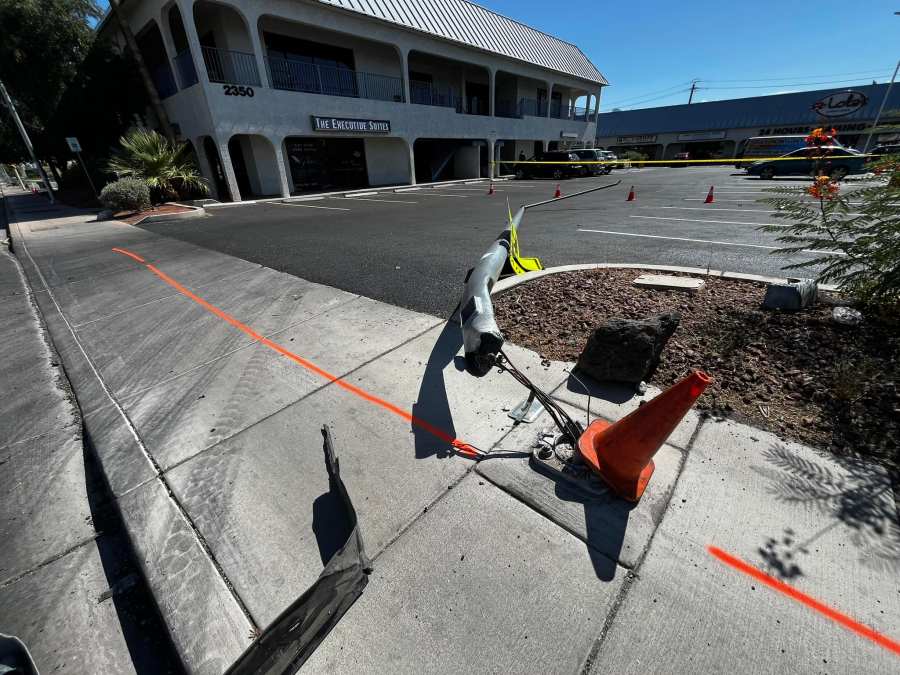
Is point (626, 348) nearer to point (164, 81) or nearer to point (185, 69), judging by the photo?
point (185, 69)

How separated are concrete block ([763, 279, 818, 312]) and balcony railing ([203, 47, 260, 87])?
61.9ft

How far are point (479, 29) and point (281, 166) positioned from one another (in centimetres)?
1637

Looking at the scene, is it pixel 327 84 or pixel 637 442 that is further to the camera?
pixel 327 84

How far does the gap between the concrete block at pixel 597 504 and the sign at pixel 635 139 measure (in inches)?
2524

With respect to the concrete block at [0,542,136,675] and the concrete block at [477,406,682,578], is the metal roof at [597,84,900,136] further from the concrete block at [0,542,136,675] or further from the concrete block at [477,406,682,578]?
the concrete block at [0,542,136,675]

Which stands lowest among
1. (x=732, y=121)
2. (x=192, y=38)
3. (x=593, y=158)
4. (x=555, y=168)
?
(x=555, y=168)

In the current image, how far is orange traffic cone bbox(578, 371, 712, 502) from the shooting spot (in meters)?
1.88

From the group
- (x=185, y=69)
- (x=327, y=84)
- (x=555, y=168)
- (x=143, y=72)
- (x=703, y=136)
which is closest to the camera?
(x=185, y=69)

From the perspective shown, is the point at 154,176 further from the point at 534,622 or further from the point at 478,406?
the point at 534,622

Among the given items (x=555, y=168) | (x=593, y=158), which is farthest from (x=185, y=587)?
(x=593, y=158)

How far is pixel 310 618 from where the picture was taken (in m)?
1.46

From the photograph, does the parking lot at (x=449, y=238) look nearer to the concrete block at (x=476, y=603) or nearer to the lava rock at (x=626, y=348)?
the lava rock at (x=626, y=348)

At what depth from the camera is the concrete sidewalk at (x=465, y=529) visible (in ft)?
4.88

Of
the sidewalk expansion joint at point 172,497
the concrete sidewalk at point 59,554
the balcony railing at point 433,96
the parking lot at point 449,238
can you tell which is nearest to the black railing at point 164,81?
the parking lot at point 449,238
